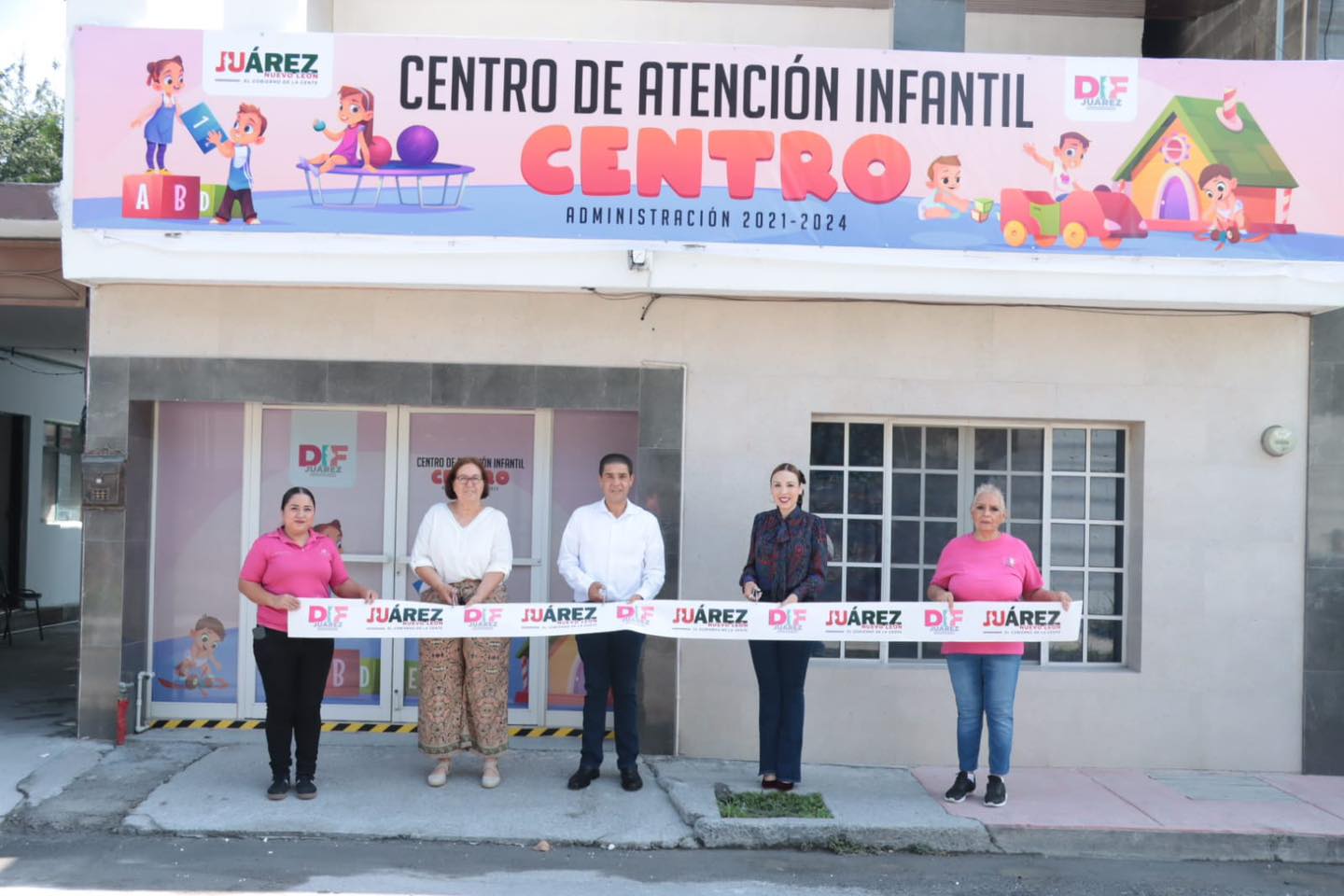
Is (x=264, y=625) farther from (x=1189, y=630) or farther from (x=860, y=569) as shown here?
(x=1189, y=630)

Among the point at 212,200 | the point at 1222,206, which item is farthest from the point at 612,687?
the point at 1222,206

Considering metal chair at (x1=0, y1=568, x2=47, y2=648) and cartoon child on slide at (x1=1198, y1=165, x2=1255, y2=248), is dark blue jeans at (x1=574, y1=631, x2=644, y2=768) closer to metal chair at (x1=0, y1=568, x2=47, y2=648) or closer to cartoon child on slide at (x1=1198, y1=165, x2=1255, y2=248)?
cartoon child on slide at (x1=1198, y1=165, x2=1255, y2=248)

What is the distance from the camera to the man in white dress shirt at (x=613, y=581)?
6.85 metres

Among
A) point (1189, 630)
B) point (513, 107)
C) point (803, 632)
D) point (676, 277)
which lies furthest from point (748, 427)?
point (1189, 630)

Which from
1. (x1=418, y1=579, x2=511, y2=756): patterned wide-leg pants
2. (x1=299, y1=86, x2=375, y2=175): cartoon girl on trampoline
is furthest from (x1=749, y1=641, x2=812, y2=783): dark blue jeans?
(x1=299, y1=86, x2=375, y2=175): cartoon girl on trampoline

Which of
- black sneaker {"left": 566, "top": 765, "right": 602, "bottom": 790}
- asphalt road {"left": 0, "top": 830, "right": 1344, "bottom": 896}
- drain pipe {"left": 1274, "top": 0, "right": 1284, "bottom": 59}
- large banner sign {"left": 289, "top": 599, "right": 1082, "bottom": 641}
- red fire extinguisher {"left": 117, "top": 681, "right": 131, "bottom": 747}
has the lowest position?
asphalt road {"left": 0, "top": 830, "right": 1344, "bottom": 896}

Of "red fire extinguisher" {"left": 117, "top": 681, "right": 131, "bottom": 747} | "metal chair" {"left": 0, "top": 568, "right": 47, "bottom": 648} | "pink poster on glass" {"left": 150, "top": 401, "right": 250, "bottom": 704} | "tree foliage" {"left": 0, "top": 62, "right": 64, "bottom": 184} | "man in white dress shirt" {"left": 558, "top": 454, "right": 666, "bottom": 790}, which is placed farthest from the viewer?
"tree foliage" {"left": 0, "top": 62, "right": 64, "bottom": 184}

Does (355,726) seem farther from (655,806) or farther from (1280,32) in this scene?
(1280,32)

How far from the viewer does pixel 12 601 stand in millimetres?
13422

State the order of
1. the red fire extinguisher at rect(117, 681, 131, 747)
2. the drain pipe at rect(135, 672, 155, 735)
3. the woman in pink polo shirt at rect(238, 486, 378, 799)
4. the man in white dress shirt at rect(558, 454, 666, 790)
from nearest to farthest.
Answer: the woman in pink polo shirt at rect(238, 486, 378, 799) < the man in white dress shirt at rect(558, 454, 666, 790) < the red fire extinguisher at rect(117, 681, 131, 747) < the drain pipe at rect(135, 672, 155, 735)

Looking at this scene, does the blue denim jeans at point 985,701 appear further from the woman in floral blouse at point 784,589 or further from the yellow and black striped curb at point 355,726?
the yellow and black striped curb at point 355,726

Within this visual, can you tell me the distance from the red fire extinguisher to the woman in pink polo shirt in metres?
1.56

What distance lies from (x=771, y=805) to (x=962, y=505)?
8.54ft

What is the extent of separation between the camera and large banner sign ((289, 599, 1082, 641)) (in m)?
6.66
